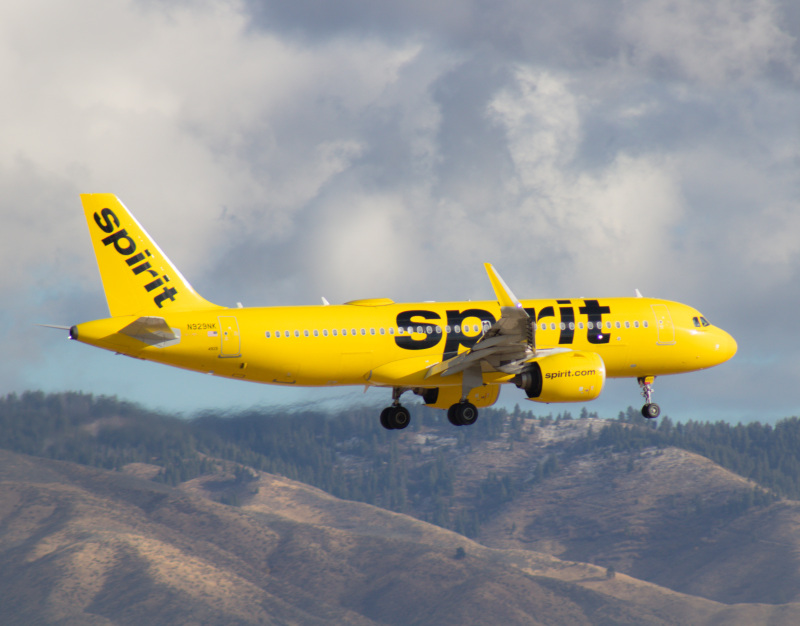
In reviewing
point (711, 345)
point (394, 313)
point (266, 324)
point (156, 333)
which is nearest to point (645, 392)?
point (711, 345)

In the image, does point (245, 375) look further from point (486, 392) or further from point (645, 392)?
point (645, 392)

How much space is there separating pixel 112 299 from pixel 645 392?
32.0 m

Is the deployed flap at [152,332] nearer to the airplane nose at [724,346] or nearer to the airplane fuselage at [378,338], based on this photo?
the airplane fuselage at [378,338]

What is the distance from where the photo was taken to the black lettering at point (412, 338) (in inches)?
2467

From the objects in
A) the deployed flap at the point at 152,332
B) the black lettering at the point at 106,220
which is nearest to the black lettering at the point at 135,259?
the black lettering at the point at 106,220

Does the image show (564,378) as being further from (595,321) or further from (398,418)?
(398,418)

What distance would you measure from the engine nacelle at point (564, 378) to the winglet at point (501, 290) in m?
5.72

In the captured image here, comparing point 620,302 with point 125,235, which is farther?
point 620,302

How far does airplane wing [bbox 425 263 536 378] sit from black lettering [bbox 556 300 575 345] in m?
3.80

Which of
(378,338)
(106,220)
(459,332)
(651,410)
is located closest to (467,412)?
Result: (459,332)

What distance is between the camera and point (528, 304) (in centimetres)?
6575

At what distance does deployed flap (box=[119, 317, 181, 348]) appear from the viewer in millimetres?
57500

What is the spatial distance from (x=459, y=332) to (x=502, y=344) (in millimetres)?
4428

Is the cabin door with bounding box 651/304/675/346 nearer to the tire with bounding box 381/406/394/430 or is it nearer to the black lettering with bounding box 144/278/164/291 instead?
the tire with bounding box 381/406/394/430
